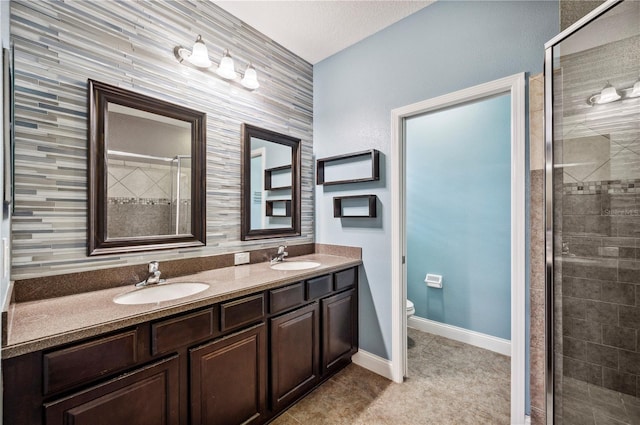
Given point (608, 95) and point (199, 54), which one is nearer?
point (608, 95)

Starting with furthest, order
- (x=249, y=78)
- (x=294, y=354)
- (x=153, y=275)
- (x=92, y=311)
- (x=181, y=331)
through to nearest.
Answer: (x=249, y=78) → (x=294, y=354) → (x=153, y=275) → (x=181, y=331) → (x=92, y=311)

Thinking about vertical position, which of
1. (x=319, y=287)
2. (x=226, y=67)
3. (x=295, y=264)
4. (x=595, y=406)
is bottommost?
(x=595, y=406)

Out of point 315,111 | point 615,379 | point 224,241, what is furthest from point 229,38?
point 615,379

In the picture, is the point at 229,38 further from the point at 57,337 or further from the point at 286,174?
the point at 57,337

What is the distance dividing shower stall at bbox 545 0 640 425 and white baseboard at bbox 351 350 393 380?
101 centimetres

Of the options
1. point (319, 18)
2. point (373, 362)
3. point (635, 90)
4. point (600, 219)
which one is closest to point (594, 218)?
point (600, 219)

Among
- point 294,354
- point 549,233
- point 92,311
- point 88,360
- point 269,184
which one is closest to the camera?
→ point 88,360

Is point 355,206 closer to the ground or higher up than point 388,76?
closer to the ground

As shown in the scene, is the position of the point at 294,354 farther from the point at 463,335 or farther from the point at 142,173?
the point at 463,335

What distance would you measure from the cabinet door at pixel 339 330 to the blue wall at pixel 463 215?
107 centimetres

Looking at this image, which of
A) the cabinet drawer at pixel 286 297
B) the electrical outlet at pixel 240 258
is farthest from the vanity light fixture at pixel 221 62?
the cabinet drawer at pixel 286 297

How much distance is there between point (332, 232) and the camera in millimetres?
2568

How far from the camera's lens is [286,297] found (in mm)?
1708

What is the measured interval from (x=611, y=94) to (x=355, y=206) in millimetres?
1609
